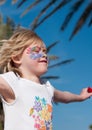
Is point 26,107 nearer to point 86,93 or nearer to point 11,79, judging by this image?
point 11,79

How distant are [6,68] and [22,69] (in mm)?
147

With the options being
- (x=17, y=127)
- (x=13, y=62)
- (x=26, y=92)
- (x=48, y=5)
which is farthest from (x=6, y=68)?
(x=48, y=5)

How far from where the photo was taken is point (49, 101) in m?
4.06

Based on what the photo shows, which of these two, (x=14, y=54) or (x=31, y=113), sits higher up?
(x=14, y=54)

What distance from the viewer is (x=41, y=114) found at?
3904mm

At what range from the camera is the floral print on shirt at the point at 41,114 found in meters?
3.83

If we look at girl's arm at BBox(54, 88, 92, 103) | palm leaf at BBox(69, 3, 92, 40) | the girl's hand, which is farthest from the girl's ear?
palm leaf at BBox(69, 3, 92, 40)

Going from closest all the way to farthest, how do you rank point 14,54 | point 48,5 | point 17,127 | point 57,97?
point 17,127, point 14,54, point 57,97, point 48,5

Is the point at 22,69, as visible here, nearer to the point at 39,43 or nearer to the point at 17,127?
the point at 39,43

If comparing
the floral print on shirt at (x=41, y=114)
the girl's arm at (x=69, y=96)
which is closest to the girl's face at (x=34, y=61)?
the floral print on shirt at (x=41, y=114)

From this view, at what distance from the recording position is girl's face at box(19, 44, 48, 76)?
4.02 meters

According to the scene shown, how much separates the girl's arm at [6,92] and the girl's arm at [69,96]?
2.19ft

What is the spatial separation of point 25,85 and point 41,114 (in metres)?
0.29

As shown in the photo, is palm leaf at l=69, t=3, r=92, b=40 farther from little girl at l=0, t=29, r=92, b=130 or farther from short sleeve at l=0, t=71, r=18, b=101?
short sleeve at l=0, t=71, r=18, b=101
